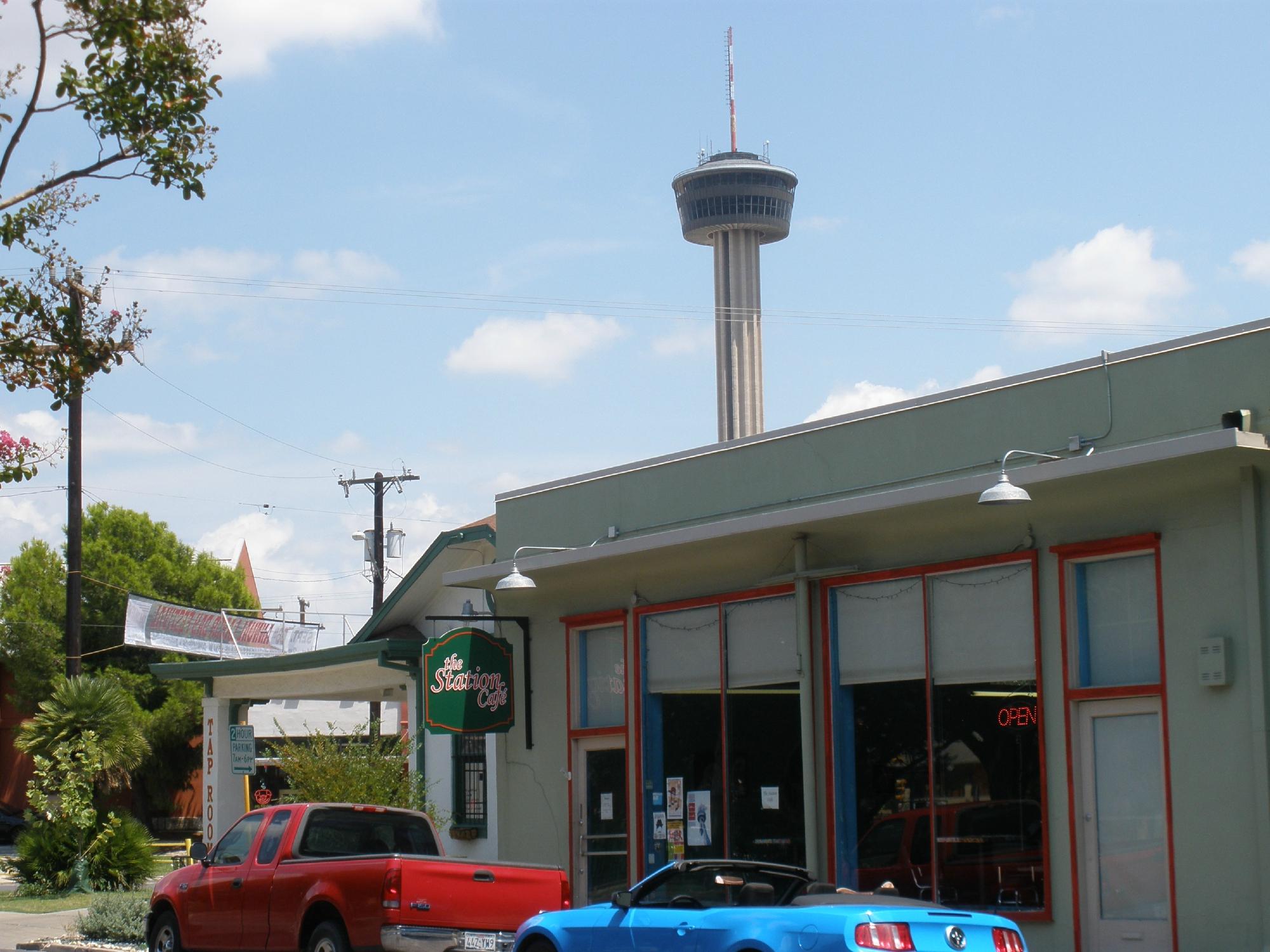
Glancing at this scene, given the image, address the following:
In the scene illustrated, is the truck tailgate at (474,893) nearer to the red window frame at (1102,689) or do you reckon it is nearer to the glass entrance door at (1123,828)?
the red window frame at (1102,689)

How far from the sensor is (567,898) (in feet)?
43.3

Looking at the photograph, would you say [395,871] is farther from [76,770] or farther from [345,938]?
[76,770]

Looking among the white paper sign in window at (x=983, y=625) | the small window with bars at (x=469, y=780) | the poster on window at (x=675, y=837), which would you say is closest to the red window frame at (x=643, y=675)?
the poster on window at (x=675, y=837)

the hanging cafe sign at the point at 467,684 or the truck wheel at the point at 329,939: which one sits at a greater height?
the hanging cafe sign at the point at 467,684

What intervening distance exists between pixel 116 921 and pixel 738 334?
104 m

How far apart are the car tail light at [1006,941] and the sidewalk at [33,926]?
12.4 m

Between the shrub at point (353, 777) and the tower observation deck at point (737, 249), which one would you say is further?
the tower observation deck at point (737, 249)

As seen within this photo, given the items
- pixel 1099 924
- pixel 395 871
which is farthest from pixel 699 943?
pixel 1099 924

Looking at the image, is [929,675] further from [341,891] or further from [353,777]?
[353,777]

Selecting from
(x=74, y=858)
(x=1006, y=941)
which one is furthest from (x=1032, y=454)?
(x=74, y=858)

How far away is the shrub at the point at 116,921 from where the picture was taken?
17609mm

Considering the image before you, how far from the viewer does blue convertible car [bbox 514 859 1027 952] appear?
8.93m

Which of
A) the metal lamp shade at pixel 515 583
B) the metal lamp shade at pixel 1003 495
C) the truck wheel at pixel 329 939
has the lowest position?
the truck wheel at pixel 329 939

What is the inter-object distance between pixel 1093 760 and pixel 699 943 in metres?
4.46
